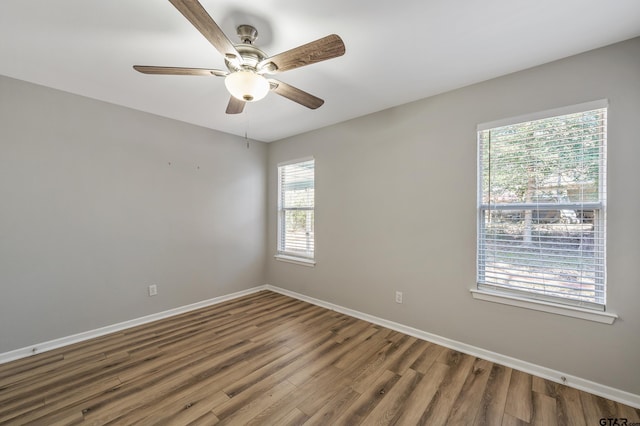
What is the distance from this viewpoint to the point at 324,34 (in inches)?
70.0

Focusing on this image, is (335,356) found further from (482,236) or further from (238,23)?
(238,23)

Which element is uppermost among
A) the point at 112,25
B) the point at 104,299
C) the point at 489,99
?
the point at 112,25

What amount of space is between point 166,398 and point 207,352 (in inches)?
24.2

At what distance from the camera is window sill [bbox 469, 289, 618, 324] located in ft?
6.11

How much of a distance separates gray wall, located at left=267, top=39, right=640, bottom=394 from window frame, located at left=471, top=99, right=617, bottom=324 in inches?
1.8

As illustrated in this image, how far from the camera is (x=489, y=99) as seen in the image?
2338mm

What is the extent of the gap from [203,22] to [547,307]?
9.88ft

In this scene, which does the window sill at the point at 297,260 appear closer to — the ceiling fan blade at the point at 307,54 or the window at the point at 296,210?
the window at the point at 296,210

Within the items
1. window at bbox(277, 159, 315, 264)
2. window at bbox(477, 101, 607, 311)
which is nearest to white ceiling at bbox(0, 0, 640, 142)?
window at bbox(477, 101, 607, 311)

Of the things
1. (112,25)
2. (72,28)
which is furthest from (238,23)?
(72,28)

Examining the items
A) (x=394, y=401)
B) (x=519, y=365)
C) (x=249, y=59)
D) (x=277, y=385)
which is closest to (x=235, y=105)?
(x=249, y=59)

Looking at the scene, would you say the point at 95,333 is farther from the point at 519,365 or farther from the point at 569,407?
the point at 569,407

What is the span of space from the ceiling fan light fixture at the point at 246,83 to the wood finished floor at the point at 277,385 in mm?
2083

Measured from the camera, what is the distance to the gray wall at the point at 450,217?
1.82 meters
